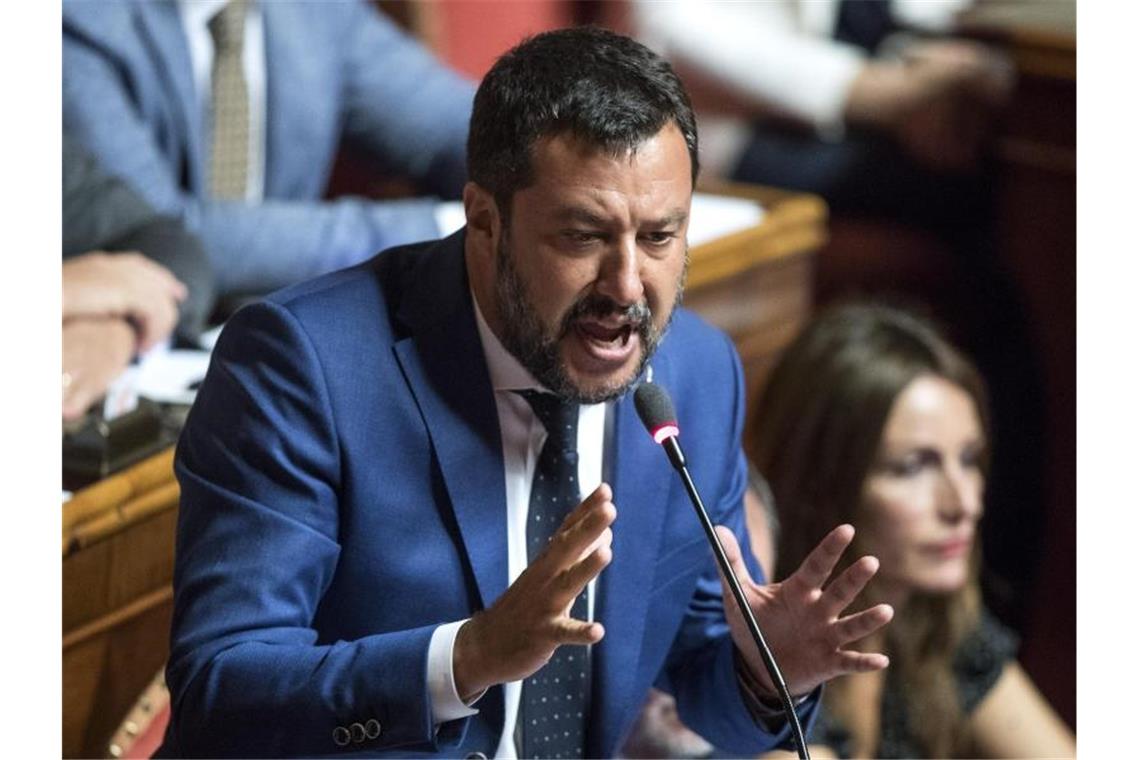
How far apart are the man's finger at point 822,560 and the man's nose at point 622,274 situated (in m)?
0.19

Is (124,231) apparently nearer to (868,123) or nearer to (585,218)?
(585,218)

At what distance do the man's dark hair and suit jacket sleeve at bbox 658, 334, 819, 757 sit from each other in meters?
0.24

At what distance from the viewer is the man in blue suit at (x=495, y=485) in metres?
1.18

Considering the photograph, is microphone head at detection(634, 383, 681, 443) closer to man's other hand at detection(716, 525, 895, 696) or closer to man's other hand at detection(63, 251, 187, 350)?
man's other hand at detection(716, 525, 895, 696)

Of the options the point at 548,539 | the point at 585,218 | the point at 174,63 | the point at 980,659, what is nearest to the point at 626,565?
the point at 548,539

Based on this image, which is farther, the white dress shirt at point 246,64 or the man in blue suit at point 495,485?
the white dress shirt at point 246,64

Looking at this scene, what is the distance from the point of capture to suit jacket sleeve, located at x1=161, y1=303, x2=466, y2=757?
1.21 meters

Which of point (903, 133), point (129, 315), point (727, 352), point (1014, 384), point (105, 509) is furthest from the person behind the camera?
point (903, 133)

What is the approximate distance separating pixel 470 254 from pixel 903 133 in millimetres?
1951

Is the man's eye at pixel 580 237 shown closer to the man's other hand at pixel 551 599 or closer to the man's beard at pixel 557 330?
the man's beard at pixel 557 330

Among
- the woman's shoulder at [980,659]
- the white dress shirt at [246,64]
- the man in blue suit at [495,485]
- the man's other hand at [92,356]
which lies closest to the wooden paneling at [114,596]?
the man's other hand at [92,356]

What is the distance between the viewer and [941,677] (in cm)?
205
